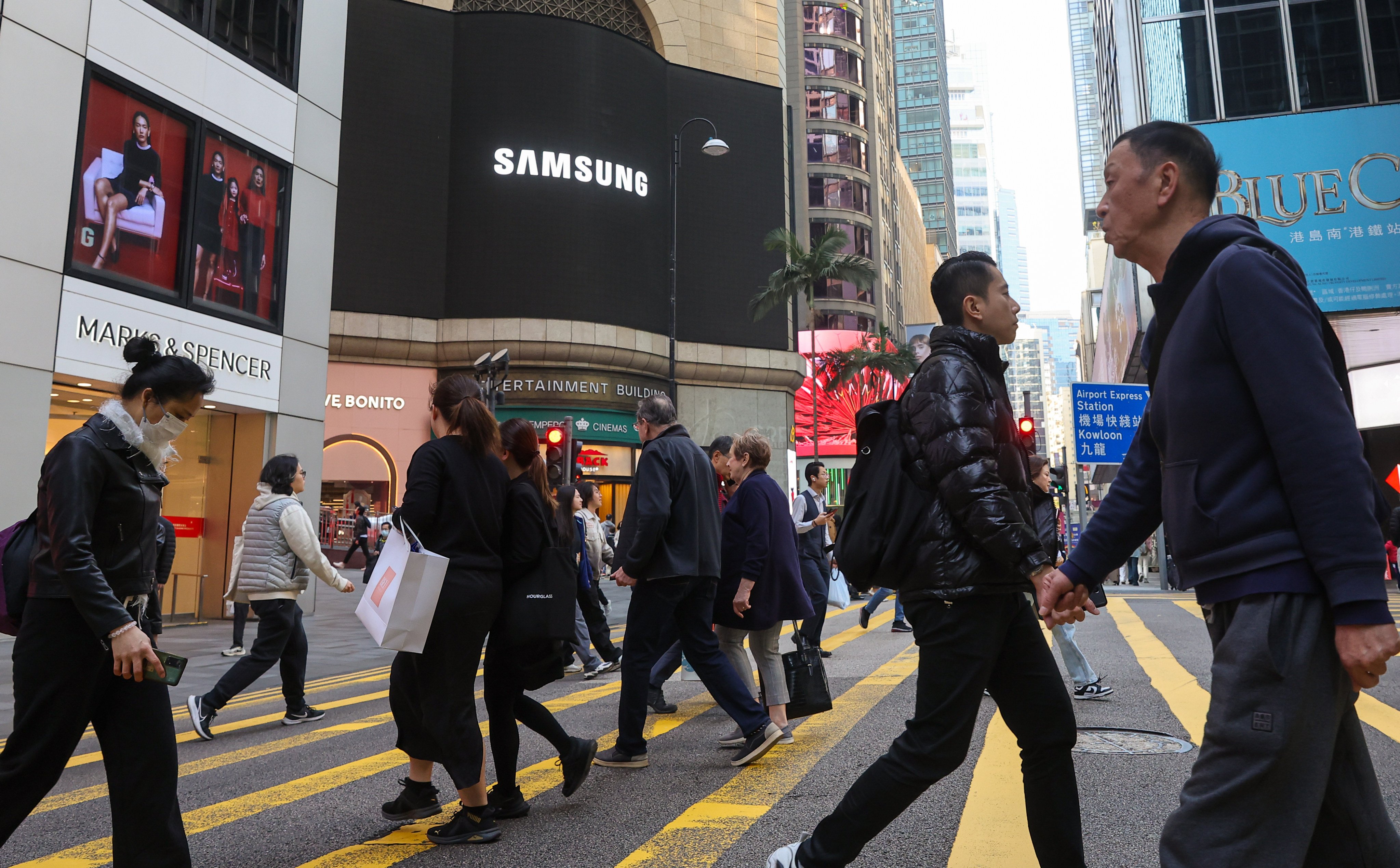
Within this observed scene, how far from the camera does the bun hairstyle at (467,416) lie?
414 centimetres

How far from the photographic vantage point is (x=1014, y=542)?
287 centimetres

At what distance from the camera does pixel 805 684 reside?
5.70 metres

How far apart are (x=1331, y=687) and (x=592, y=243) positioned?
30154mm

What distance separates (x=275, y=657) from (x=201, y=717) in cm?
58

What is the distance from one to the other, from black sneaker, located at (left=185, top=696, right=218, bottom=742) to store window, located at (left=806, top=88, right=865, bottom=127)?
62520 millimetres

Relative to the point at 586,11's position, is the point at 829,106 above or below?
above

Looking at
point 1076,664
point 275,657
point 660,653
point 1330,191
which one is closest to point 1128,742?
point 1076,664

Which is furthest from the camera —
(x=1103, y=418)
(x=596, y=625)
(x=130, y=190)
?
(x=1103, y=418)

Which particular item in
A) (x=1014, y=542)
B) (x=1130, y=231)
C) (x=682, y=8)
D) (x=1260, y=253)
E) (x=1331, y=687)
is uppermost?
(x=682, y=8)

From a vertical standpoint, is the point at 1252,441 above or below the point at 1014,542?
Answer: above

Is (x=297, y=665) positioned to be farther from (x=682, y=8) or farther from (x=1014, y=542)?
(x=682, y=8)

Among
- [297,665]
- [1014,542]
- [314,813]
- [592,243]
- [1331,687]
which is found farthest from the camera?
[592,243]

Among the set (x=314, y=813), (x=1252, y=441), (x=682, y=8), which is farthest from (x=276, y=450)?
(x=682, y=8)

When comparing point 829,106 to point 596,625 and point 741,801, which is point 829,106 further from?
point 741,801
